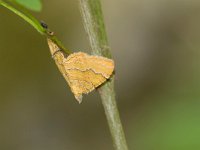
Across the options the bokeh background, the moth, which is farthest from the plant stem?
the bokeh background

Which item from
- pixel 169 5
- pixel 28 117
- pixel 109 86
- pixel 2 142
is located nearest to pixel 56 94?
pixel 28 117

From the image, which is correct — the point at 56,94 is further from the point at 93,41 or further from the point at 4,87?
the point at 93,41

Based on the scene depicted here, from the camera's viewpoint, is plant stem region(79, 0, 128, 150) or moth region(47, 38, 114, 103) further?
moth region(47, 38, 114, 103)

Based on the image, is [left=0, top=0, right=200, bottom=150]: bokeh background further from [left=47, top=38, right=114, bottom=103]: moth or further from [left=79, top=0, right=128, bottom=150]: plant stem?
[left=79, top=0, right=128, bottom=150]: plant stem

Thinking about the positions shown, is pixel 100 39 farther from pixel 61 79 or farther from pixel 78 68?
pixel 61 79

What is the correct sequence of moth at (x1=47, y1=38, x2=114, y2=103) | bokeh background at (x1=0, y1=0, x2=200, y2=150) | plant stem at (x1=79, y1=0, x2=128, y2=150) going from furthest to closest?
bokeh background at (x1=0, y1=0, x2=200, y2=150) < moth at (x1=47, y1=38, x2=114, y2=103) < plant stem at (x1=79, y1=0, x2=128, y2=150)

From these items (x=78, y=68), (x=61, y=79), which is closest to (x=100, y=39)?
(x=78, y=68)

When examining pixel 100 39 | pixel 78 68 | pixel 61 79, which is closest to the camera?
pixel 100 39

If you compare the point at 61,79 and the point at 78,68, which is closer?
the point at 78,68

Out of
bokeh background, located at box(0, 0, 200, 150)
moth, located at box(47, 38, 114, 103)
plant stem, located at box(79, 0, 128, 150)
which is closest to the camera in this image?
plant stem, located at box(79, 0, 128, 150)
